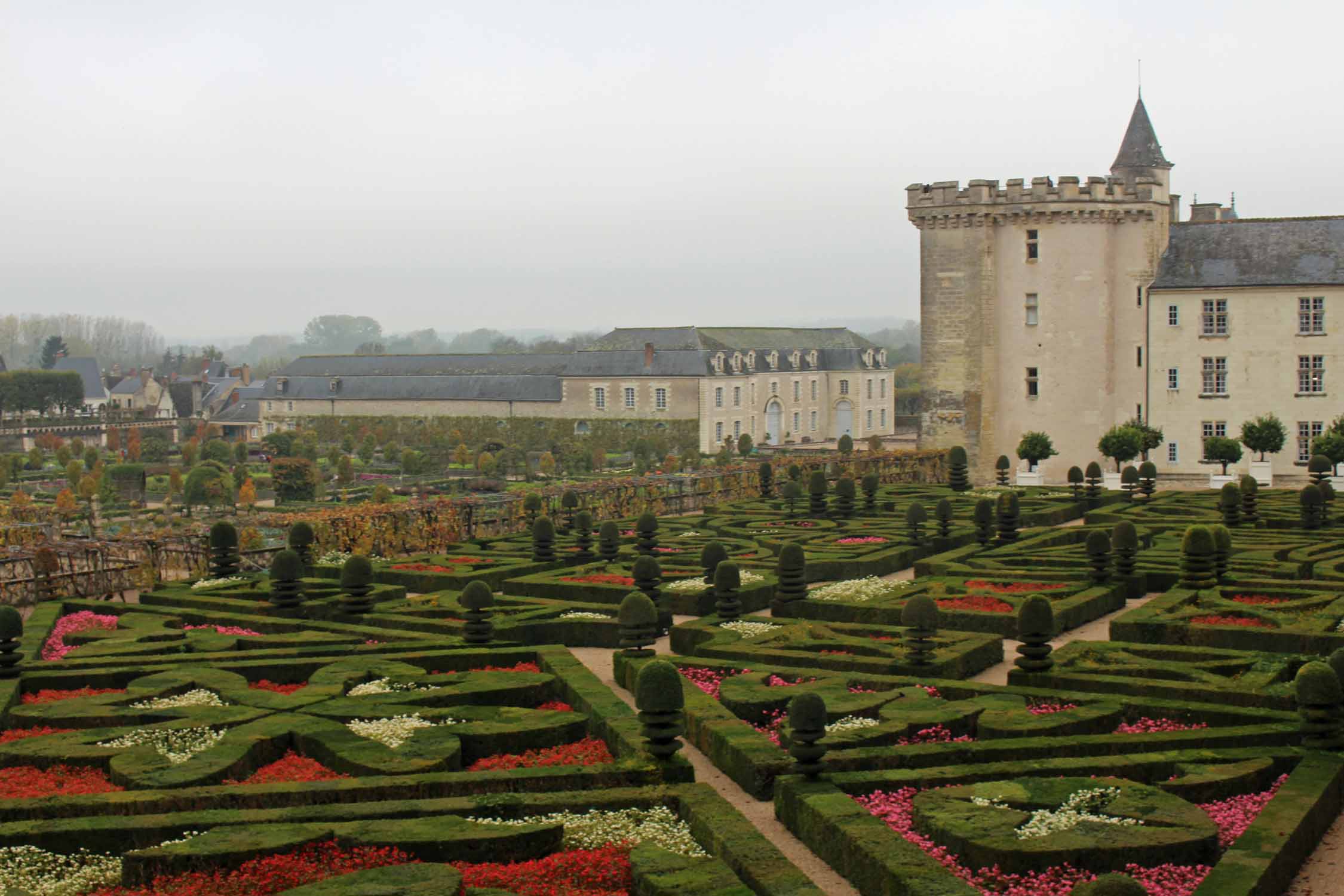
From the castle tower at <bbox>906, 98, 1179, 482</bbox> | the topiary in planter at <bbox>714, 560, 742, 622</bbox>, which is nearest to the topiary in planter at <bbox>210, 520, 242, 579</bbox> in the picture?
the topiary in planter at <bbox>714, 560, 742, 622</bbox>

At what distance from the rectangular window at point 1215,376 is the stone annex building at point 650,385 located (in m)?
26.1

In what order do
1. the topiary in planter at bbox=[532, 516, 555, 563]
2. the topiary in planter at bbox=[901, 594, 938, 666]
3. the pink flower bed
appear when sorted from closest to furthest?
the topiary in planter at bbox=[901, 594, 938, 666], the pink flower bed, the topiary in planter at bbox=[532, 516, 555, 563]

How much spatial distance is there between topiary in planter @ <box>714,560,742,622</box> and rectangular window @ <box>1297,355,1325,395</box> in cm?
2759

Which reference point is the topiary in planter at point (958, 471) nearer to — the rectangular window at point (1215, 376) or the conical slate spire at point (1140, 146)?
the rectangular window at point (1215, 376)

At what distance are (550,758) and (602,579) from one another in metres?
9.87

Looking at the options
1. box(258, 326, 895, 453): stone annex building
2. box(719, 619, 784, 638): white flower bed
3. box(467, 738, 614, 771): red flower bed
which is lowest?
box(467, 738, 614, 771): red flower bed

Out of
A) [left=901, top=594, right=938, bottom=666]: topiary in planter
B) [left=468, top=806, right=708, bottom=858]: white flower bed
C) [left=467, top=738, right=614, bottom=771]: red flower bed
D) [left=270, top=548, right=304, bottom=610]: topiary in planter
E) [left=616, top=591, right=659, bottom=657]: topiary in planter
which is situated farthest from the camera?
[left=270, top=548, right=304, bottom=610]: topiary in planter

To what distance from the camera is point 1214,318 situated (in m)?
42.3

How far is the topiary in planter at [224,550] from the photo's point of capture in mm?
23594

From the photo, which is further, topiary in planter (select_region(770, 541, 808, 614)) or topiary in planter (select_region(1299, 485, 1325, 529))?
topiary in planter (select_region(1299, 485, 1325, 529))

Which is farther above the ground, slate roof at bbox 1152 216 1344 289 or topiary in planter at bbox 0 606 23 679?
slate roof at bbox 1152 216 1344 289

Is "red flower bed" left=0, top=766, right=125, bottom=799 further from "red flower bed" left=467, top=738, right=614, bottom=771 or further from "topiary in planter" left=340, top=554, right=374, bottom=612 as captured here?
"topiary in planter" left=340, top=554, right=374, bottom=612

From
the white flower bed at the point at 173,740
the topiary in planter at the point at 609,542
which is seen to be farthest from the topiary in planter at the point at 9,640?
the topiary in planter at the point at 609,542

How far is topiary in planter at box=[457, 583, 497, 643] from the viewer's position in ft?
58.9
